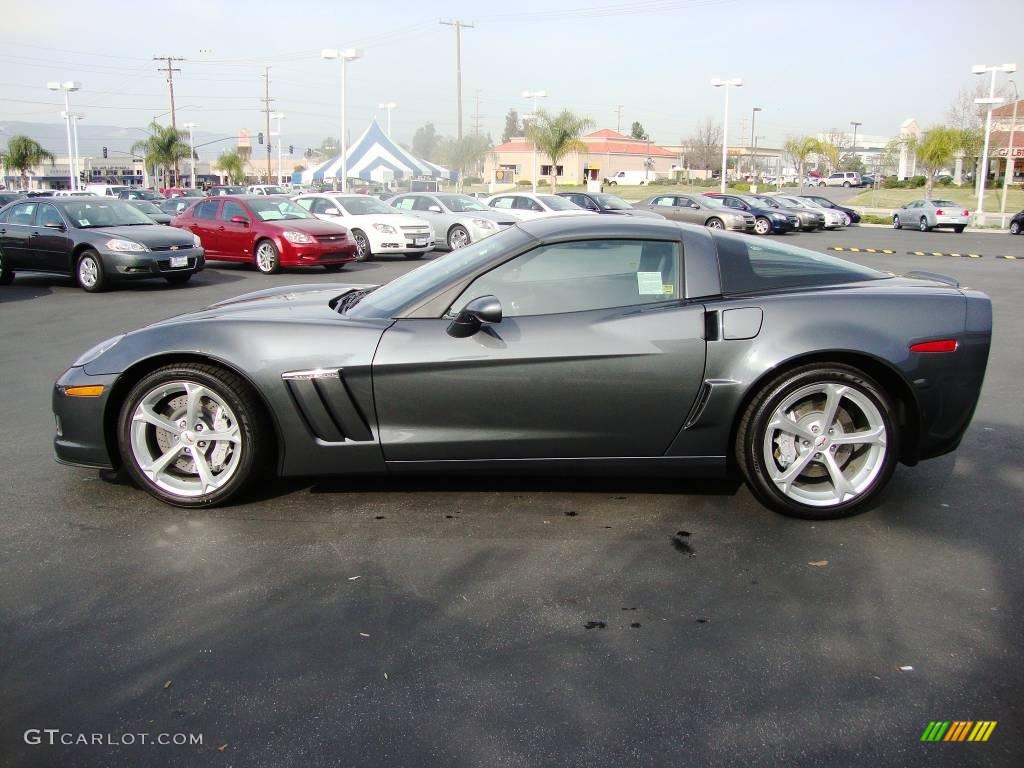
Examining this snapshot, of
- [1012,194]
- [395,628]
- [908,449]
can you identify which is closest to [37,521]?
[395,628]

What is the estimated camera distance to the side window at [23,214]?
13961 mm

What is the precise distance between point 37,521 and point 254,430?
110cm

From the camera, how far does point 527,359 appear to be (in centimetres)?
396

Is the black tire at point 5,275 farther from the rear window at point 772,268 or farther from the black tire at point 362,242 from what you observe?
the rear window at point 772,268

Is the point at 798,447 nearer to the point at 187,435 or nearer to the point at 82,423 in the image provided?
the point at 187,435

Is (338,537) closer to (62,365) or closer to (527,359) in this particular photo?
(527,359)

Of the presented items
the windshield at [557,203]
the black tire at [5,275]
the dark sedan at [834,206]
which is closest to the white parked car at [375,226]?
the windshield at [557,203]

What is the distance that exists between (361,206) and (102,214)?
717 centimetres

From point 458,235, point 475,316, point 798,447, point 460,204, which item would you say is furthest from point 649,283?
point 460,204

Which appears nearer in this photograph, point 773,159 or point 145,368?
point 145,368

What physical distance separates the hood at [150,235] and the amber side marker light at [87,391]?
9.95 meters

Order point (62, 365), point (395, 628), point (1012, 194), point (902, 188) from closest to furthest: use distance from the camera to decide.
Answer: point (395, 628)
point (62, 365)
point (1012, 194)
point (902, 188)

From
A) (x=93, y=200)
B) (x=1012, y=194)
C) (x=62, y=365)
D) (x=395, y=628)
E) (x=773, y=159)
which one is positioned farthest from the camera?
(x=773, y=159)

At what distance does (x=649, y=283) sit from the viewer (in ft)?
13.7
